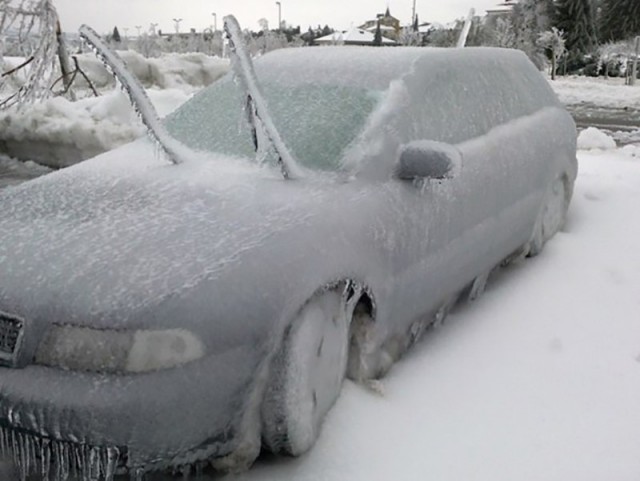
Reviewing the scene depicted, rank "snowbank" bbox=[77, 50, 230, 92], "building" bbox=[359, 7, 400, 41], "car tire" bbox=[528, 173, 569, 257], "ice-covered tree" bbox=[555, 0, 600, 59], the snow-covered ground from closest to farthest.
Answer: the snow-covered ground < "car tire" bbox=[528, 173, 569, 257] < "snowbank" bbox=[77, 50, 230, 92] < "ice-covered tree" bbox=[555, 0, 600, 59] < "building" bbox=[359, 7, 400, 41]

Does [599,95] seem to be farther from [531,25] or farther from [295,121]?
[295,121]

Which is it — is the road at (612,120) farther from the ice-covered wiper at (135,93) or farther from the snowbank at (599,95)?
the ice-covered wiper at (135,93)

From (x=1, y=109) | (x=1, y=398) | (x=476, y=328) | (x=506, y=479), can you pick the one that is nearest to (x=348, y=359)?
(x=506, y=479)

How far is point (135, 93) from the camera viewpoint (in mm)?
3678

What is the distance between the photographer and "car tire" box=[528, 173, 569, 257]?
483cm

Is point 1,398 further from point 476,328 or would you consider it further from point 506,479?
point 476,328

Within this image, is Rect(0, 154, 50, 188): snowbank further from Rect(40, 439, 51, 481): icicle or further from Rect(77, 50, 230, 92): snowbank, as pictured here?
Rect(77, 50, 230, 92): snowbank

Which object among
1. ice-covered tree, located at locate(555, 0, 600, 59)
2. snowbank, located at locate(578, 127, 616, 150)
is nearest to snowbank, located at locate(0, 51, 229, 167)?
snowbank, located at locate(578, 127, 616, 150)

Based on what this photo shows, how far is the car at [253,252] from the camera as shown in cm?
226

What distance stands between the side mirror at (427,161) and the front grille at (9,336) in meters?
1.67

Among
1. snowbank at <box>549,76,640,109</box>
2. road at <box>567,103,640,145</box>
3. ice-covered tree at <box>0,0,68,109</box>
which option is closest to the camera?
ice-covered tree at <box>0,0,68,109</box>

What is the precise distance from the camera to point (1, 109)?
36.1ft

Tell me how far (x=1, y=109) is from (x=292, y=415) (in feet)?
32.5

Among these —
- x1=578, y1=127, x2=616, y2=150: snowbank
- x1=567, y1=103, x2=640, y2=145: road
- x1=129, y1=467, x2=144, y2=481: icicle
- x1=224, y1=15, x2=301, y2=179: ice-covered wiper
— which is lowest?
x1=567, y1=103, x2=640, y2=145: road
